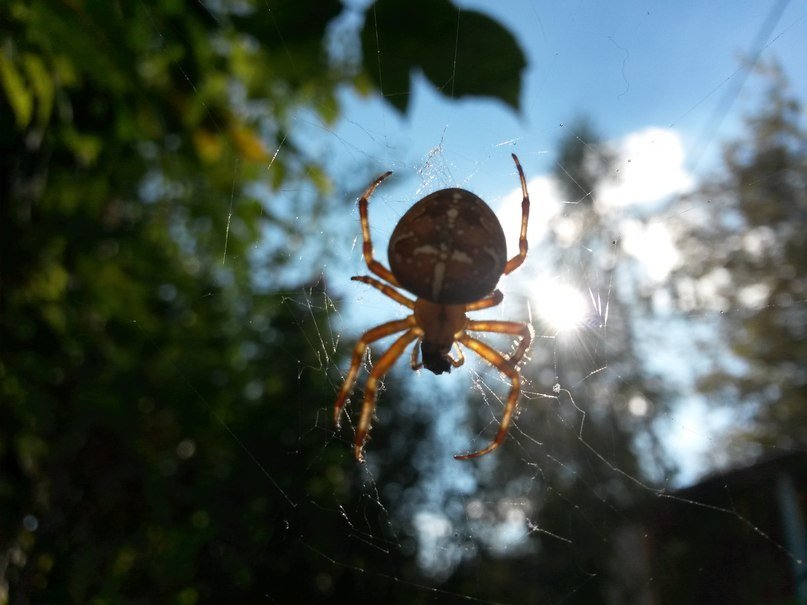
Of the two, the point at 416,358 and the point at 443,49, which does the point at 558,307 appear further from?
the point at 443,49

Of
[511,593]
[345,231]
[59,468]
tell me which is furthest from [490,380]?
[511,593]

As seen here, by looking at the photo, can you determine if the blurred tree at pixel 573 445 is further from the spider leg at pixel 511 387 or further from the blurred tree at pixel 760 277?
the blurred tree at pixel 760 277

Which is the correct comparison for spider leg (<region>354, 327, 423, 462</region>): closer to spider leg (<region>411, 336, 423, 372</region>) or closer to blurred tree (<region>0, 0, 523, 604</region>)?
spider leg (<region>411, 336, 423, 372</region>)

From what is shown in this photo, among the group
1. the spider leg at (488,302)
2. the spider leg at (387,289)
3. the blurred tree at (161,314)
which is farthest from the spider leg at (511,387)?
the blurred tree at (161,314)

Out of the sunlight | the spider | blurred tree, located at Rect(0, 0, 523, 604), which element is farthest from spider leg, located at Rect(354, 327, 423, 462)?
the sunlight

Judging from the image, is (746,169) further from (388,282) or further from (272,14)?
(272,14)

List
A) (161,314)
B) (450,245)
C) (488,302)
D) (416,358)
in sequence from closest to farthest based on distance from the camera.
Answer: (450,245) → (488,302) → (416,358) → (161,314)

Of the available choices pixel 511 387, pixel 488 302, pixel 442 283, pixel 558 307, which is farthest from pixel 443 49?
pixel 558 307
